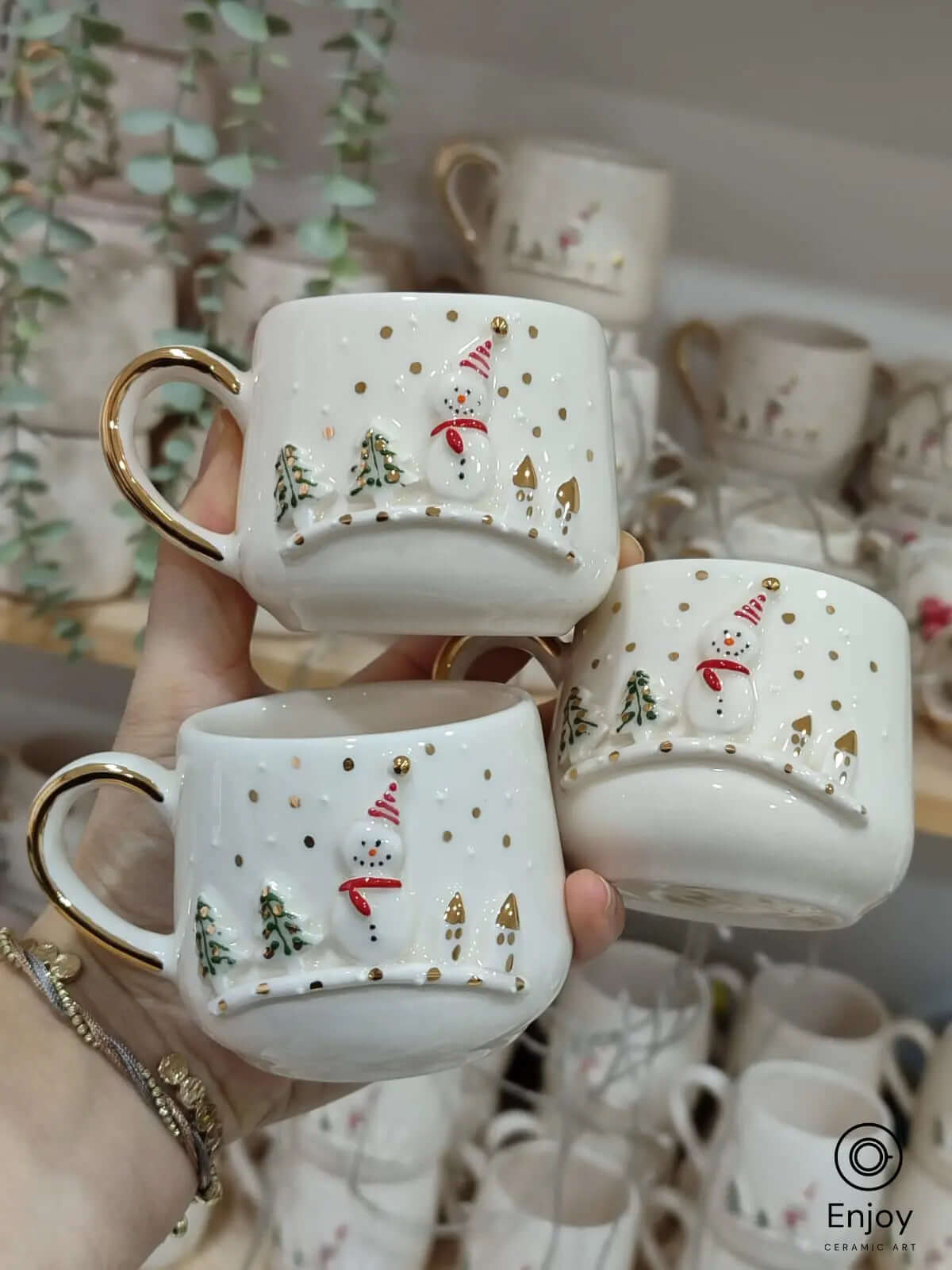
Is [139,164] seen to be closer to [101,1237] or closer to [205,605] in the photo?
[205,605]

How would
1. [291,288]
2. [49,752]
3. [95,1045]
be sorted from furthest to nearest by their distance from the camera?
[49,752] < [291,288] < [95,1045]

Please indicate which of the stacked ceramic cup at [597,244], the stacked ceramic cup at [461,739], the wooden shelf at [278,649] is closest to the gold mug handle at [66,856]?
the stacked ceramic cup at [461,739]

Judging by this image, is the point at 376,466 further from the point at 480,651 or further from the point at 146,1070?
the point at 146,1070

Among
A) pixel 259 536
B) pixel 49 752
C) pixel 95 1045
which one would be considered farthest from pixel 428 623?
pixel 49 752

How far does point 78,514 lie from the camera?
73cm

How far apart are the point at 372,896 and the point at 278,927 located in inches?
1.4

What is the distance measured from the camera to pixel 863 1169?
0.74 metres

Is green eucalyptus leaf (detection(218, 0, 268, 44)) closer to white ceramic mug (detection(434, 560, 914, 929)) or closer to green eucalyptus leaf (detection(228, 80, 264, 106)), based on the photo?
green eucalyptus leaf (detection(228, 80, 264, 106))

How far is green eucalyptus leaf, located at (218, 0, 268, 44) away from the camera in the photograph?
1.82ft

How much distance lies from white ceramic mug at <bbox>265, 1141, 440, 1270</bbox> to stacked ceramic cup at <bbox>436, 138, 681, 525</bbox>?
0.52 m

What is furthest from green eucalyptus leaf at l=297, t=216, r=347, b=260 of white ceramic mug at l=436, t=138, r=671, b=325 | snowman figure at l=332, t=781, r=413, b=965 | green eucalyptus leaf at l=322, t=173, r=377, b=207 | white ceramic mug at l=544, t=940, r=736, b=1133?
white ceramic mug at l=544, t=940, r=736, b=1133

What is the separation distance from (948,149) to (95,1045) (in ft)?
2.60

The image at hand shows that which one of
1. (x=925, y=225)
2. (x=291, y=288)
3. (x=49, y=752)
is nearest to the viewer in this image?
(x=291, y=288)

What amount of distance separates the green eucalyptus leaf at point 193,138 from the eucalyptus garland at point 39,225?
59 millimetres
